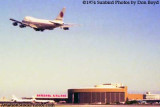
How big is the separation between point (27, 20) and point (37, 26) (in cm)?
654

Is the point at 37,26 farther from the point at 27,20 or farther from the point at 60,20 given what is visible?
the point at 60,20

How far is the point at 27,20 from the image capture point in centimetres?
12288

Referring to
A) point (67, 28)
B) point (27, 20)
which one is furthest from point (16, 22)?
point (67, 28)

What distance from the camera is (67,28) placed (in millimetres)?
114000

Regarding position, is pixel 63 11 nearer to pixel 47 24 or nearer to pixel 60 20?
pixel 60 20

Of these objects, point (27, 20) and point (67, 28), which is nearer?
point (67, 28)

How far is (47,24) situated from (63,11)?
54.7 ft

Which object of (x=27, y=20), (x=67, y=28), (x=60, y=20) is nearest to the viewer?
(x=67, y=28)

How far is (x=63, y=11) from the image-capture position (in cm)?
13388

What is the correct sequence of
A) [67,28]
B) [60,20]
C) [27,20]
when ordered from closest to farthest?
[67,28], [27,20], [60,20]

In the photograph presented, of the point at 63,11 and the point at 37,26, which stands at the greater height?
the point at 63,11

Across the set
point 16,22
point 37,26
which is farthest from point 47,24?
point 16,22

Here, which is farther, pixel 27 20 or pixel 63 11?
pixel 63 11

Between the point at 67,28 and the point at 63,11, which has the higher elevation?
the point at 63,11
